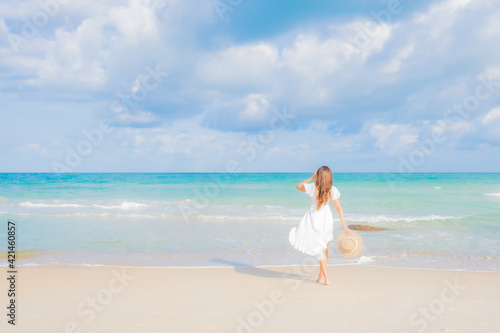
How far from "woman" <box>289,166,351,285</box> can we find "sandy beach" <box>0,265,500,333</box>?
0.71 meters

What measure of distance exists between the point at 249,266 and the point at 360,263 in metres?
2.56

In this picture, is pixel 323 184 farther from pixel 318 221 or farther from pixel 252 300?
pixel 252 300

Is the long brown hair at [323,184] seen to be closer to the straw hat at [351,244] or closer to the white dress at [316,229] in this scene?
the white dress at [316,229]

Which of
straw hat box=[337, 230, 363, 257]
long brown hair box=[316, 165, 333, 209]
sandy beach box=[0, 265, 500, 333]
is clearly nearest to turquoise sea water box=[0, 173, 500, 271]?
sandy beach box=[0, 265, 500, 333]

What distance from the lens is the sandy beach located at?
486cm

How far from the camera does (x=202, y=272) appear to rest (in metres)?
7.86

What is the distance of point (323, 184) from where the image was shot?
6215 millimetres

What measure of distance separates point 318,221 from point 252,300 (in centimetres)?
170

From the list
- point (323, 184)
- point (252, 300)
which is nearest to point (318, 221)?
point (323, 184)

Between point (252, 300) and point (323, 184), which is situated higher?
point (323, 184)

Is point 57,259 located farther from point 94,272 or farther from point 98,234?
point 98,234

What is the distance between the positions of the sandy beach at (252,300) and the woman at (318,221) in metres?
0.71

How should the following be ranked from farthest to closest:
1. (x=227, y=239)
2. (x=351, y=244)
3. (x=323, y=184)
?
(x=227, y=239)
(x=351, y=244)
(x=323, y=184)

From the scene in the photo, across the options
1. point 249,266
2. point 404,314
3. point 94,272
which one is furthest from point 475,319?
point 94,272
